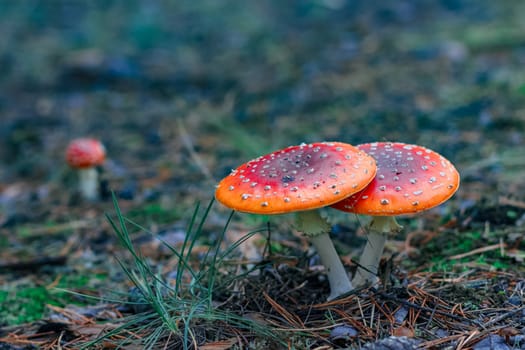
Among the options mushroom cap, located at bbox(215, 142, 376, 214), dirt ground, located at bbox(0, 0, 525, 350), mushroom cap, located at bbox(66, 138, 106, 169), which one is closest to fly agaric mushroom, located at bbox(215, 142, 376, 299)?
mushroom cap, located at bbox(215, 142, 376, 214)

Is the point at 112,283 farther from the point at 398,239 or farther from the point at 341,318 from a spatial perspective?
the point at 398,239

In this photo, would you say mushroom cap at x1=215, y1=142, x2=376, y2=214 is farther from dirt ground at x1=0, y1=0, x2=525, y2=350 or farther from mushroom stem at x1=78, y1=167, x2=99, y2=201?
mushroom stem at x1=78, y1=167, x2=99, y2=201

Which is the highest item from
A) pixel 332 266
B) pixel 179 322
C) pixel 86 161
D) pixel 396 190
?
pixel 396 190

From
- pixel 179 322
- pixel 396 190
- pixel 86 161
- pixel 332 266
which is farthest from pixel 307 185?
pixel 86 161

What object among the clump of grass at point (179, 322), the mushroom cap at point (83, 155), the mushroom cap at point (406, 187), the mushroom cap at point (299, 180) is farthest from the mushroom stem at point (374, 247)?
the mushroom cap at point (83, 155)

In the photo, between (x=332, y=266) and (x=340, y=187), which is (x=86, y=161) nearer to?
(x=332, y=266)

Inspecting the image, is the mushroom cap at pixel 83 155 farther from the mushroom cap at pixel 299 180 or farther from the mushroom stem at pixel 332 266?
the mushroom stem at pixel 332 266
